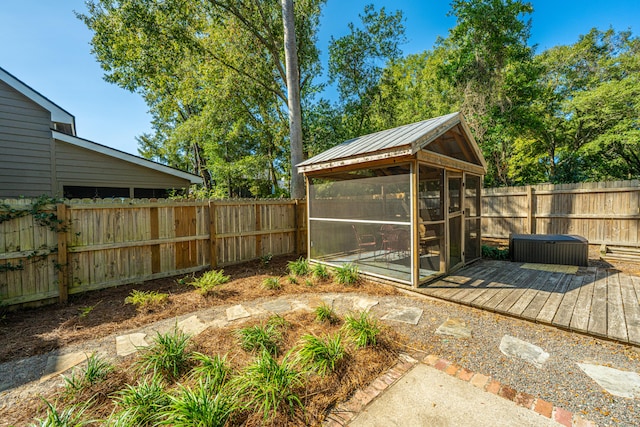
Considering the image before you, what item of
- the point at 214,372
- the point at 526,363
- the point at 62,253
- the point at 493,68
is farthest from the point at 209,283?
the point at 493,68

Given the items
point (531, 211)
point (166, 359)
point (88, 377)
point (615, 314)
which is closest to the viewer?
point (88, 377)

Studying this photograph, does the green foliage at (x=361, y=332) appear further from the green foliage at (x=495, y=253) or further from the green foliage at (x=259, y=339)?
the green foliage at (x=495, y=253)

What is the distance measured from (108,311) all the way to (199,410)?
122 inches

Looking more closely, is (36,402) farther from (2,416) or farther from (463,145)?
(463,145)

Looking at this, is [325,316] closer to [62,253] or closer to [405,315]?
[405,315]

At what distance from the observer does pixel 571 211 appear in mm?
7559

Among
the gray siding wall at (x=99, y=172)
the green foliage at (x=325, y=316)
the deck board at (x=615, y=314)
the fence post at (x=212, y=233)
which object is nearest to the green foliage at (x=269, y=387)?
the green foliage at (x=325, y=316)

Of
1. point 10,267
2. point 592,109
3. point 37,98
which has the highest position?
point 592,109

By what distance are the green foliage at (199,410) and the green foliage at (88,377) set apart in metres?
0.84

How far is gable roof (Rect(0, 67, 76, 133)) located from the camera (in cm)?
545

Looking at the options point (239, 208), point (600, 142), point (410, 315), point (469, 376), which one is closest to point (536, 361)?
point (469, 376)

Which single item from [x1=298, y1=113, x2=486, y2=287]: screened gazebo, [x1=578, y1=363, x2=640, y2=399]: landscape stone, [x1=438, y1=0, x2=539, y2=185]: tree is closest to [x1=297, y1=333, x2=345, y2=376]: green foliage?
[x1=578, y1=363, x2=640, y2=399]: landscape stone

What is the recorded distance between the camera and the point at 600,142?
10.1 meters

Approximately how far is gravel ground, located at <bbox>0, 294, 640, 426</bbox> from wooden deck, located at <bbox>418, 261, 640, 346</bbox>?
0.20m
